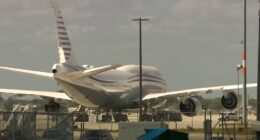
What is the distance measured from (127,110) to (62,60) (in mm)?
16157

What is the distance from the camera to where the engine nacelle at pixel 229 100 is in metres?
70.6

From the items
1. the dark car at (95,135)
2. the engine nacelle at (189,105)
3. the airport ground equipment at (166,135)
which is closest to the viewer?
the airport ground equipment at (166,135)

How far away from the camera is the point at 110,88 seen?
266 feet

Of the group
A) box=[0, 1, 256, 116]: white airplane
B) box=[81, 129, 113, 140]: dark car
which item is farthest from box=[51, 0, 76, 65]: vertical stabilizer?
box=[81, 129, 113, 140]: dark car

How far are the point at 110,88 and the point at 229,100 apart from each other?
1523 cm

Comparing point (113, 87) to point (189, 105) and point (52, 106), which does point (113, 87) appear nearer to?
point (52, 106)

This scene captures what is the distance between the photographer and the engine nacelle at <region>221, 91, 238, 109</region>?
70.6 m

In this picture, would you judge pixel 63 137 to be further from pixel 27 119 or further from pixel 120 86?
pixel 120 86

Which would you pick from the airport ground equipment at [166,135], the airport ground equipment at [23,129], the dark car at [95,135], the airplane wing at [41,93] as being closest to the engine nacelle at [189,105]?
the airplane wing at [41,93]

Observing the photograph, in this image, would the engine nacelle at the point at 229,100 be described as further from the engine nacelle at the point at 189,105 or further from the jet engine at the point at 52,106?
the jet engine at the point at 52,106

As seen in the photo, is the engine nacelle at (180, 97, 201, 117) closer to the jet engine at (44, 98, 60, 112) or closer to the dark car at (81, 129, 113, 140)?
the jet engine at (44, 98, 60, 112)

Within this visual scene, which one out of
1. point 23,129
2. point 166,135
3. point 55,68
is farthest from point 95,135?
point 55,68

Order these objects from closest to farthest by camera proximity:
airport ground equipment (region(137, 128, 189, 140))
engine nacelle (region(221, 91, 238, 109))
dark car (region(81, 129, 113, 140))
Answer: airport ground equipment (region(137, 128, 189, 140))
dark car (region(81, 129, 113, 140))
engine nacelle (region(221, 91, 238, 109))

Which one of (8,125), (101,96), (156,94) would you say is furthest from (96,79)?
(8,125)
